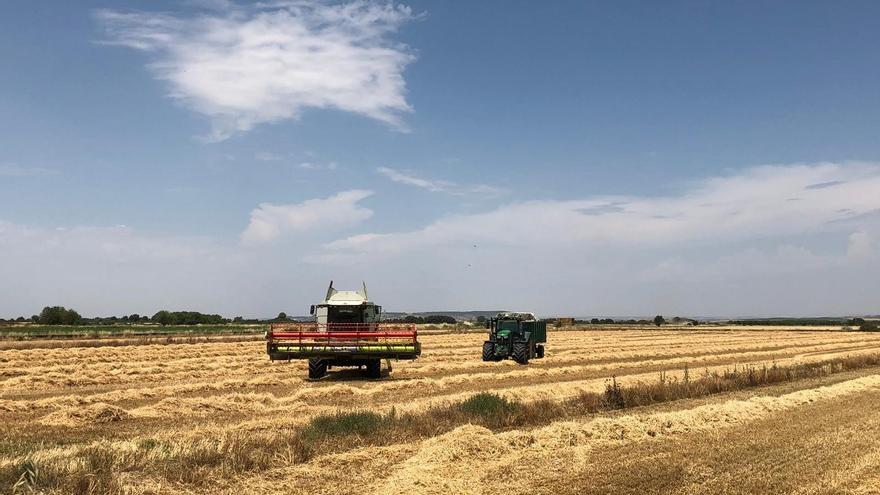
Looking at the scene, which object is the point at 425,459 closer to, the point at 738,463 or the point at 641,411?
the point at 738,463

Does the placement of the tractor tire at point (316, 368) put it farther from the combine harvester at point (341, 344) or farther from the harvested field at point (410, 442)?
the harvested field at point (410, 442)

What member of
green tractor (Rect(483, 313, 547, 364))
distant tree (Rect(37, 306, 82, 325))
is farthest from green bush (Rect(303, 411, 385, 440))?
distant tree (Rect(37, 306, 82, 325))

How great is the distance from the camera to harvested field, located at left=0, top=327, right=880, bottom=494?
8.49 metres

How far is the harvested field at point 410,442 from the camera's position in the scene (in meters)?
8.49

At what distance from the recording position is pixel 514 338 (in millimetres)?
31641

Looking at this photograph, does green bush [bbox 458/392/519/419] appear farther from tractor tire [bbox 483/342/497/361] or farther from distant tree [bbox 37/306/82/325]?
distant tree [bbox 37/306/82/325]

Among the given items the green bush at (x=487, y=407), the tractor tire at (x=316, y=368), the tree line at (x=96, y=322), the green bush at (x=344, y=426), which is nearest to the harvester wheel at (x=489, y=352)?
Result: the tractor tire at (x=316, y=368)

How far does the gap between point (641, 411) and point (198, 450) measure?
10192 mm

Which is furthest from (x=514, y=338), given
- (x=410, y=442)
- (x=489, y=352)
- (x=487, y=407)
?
(x=410, y=442)

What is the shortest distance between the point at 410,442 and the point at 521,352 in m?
20.1

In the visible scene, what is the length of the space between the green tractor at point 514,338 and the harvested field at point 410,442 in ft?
28.8

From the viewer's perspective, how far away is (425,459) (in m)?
9.54

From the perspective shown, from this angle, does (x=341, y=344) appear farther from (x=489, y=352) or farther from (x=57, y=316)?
(x=57, y=316)

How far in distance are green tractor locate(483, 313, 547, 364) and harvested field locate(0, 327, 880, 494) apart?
346 inches
